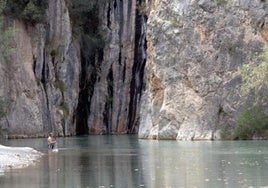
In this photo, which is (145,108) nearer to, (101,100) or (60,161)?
(101,100)

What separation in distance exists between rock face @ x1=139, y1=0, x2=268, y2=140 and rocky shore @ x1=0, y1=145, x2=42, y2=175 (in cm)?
1644

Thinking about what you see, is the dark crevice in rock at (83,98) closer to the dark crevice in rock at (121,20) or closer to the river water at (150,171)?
Result: the dark crevice in rock at (121,20)

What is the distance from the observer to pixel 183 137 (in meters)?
51.9

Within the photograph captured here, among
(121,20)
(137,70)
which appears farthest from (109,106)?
(121,20)

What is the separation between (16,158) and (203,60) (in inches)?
905

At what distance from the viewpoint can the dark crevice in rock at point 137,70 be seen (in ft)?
286

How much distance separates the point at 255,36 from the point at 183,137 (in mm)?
8985

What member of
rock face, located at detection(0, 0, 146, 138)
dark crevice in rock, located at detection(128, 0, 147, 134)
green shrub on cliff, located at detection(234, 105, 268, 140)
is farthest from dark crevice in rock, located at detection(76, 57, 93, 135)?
green shrub on cliff, located at detection(234, 105, 268, 140)

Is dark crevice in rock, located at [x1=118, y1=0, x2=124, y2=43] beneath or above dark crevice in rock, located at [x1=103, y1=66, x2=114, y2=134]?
above

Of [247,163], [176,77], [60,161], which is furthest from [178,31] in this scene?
[247,163]

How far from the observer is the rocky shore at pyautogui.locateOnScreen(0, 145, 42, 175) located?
101 ft

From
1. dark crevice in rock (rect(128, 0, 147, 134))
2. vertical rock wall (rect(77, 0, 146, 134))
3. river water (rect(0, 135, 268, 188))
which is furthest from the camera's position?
dark crevice in rock (rect(128, 0, 147, 134))

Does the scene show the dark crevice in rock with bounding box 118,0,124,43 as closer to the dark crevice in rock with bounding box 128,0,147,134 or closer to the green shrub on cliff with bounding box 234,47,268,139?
the dark crevice in rock with bounding box 128,0,147,134

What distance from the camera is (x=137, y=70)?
288 ft
